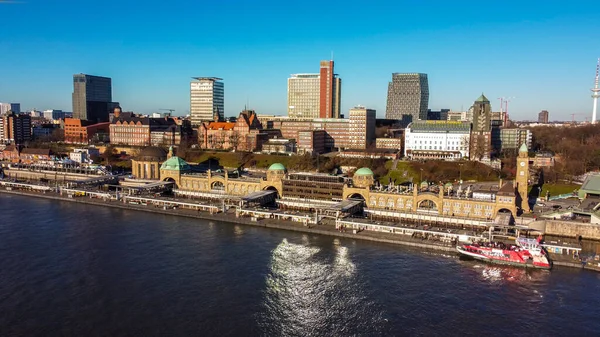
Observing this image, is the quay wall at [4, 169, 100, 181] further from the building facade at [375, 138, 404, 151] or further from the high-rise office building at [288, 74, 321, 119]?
the high-rise office building at [288, 74, 321, 119]

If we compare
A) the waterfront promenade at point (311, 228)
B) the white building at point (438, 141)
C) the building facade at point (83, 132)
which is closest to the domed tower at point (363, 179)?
the waterfront promenade at point (311, 228)

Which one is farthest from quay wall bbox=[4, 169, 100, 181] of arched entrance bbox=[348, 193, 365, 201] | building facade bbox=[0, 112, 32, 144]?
arched entrance bbox=[348, 193, 365, 201]

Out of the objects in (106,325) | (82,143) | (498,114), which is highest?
(498,114)

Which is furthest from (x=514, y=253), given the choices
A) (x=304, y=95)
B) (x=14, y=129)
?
(x=14, y=129)

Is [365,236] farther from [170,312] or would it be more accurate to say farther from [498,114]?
[498,114]

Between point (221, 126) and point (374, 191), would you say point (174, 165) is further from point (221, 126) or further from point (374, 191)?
point (221, 126)

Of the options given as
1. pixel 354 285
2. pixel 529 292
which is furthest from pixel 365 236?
pixel 529 292
